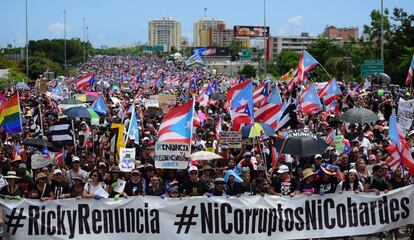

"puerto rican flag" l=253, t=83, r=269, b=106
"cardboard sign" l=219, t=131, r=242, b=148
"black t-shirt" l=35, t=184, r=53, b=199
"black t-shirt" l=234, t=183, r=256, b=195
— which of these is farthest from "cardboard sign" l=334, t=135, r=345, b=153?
"puerto rican flag" l=253, t=83, r=269, b=106

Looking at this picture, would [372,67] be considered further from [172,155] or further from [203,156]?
[172,155]

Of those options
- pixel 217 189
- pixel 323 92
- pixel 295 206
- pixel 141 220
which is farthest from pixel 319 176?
pixel 323 92

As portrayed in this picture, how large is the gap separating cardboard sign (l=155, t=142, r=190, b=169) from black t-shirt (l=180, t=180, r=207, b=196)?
54 centimetres

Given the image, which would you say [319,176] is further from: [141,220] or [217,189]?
[141,220]

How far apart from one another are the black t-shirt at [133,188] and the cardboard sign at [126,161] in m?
0.55

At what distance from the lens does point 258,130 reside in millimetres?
14141

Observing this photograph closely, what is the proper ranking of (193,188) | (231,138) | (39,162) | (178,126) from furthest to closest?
(231,138)
(39,162)
(178,126)
(193,188)

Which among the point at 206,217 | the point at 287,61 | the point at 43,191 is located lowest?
the point at 206,217

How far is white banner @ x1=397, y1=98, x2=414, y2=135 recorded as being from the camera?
15.2m

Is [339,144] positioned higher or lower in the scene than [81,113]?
lower

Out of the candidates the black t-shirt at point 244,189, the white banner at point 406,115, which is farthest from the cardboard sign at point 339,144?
the black t-shirt at point 244,189

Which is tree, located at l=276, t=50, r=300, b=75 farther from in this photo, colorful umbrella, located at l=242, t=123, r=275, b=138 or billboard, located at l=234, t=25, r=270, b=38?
colorful umbrella, located at l=242, t=123, r=275, b=138

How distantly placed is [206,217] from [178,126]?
200cm

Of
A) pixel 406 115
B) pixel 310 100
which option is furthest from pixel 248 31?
pixel 406 115
